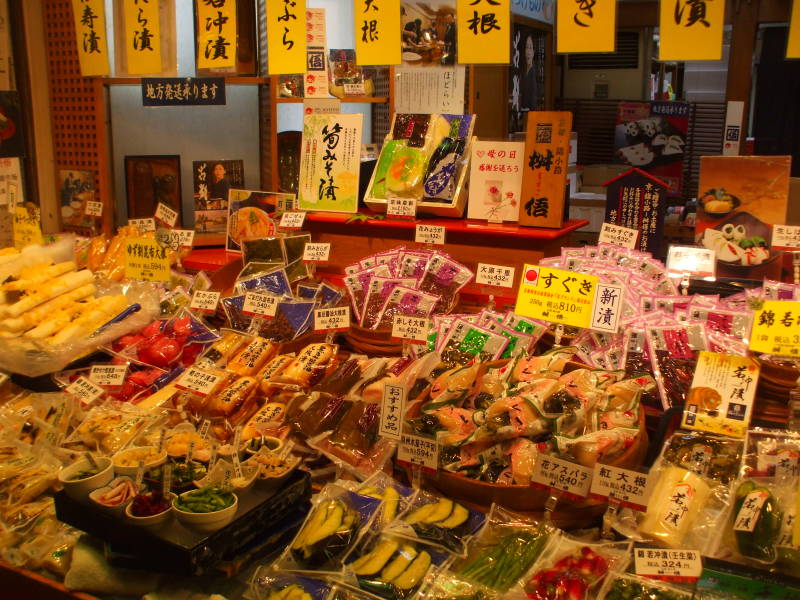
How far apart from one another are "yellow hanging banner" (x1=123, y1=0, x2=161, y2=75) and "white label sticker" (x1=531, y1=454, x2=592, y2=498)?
8.53 ft

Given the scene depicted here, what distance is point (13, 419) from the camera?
245cm

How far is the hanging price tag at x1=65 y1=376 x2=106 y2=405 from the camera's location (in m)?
2.51

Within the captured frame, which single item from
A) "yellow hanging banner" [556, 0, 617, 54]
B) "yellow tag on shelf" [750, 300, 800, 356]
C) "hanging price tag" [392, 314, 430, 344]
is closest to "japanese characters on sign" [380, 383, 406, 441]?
"hanging price tag" [392, 314, 430, 344]

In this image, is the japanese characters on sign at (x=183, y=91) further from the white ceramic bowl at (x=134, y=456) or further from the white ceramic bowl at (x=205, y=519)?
the white ceramic bowl at (x=205, y=519)

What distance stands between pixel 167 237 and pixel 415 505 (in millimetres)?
2340

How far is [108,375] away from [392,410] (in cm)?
121

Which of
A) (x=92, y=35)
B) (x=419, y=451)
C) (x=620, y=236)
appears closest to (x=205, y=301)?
(x=419, y=451)

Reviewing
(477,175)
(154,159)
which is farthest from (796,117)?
(154,159)

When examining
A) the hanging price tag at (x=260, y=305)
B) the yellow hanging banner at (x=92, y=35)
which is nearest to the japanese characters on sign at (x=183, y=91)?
the yellow hanging banner at (x=92, y=35)

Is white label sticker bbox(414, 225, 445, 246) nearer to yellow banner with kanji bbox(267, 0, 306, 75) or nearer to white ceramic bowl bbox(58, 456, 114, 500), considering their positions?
yellow banner with kanji bbox(267, 0, 306, 75)

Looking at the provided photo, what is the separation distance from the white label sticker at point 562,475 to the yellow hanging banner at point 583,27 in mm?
1316

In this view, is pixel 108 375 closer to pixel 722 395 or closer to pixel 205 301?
pixel 205 301

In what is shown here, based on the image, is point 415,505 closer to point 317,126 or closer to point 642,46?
point 317,126

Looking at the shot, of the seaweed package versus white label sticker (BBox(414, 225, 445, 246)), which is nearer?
the seaweed package
